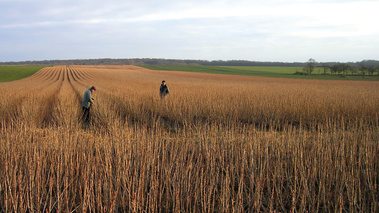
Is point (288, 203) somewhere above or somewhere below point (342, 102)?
below

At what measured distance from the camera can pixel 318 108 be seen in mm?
9172

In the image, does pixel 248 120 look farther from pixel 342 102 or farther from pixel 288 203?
pixel 288 203

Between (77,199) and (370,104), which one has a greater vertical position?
(370,104)

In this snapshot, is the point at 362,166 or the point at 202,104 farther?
the point at 202,104

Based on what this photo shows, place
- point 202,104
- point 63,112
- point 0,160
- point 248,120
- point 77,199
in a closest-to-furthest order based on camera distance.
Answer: point 77,199, point 0,160, point 63,112, point 248,120, point 202,104

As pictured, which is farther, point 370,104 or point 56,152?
point 370,104

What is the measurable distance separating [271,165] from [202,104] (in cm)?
601

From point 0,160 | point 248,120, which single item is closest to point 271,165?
point 0,160

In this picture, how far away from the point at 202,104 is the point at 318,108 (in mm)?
3932

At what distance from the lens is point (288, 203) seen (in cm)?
350

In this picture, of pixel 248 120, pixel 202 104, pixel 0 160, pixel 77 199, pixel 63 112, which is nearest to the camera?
pixel 77 199

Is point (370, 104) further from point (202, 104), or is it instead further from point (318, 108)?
point (202, 104)

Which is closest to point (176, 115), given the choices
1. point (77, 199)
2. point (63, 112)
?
point (63, 112)

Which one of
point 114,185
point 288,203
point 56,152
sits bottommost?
point 288,203
